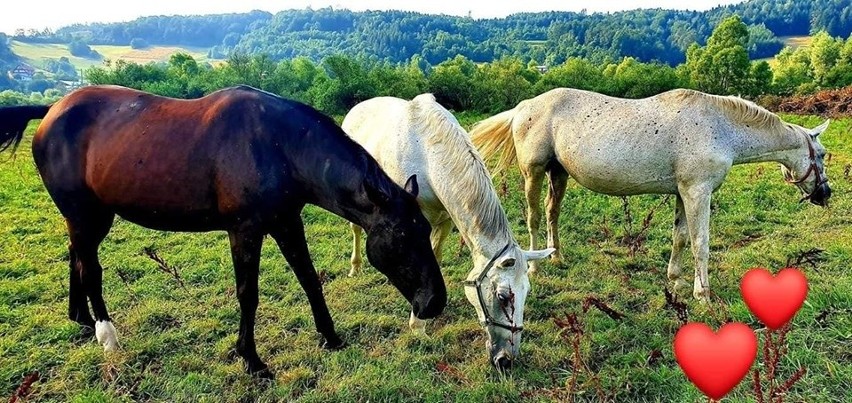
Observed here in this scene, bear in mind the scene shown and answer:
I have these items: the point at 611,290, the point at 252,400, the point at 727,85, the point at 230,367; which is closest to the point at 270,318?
the point at 230,367

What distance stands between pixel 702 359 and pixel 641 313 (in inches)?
142

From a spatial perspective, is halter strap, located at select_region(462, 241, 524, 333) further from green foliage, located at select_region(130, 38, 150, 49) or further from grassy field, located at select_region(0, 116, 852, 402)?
green foliage, located at select_region(130, 38, 150, 49)

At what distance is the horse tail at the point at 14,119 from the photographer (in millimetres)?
3945

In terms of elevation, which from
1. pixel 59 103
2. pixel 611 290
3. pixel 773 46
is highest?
pixel 59 103

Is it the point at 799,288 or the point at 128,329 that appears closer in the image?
the point at 799,288

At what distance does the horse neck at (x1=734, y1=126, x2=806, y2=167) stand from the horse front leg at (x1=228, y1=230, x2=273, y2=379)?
4.05m

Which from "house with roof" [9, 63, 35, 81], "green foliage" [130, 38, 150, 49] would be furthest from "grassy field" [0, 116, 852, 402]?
"green foliage" [130, 38, 150, 49]

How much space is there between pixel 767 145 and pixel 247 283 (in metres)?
4.48

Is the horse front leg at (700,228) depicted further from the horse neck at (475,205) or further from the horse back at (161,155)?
the horse back at (161,155)

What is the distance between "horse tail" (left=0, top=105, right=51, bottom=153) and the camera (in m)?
3.95

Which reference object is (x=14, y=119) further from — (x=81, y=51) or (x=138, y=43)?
(x=138, y=43)

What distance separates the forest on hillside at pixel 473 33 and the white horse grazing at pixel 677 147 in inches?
2224

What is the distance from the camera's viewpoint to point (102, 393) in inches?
132

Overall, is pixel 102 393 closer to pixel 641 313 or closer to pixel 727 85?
pixel 641 313
